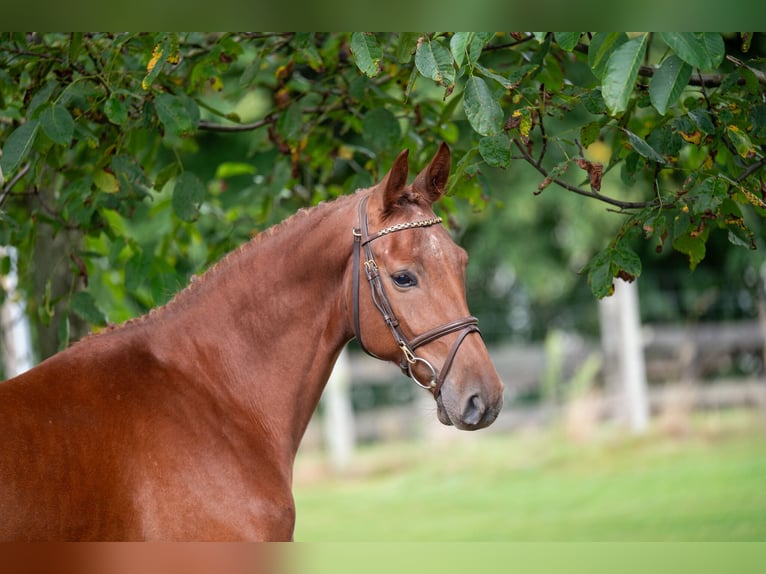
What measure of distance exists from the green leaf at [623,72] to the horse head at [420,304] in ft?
3.09

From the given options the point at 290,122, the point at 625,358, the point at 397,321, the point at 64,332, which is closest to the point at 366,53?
the point at 397,321

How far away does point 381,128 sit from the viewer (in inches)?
177

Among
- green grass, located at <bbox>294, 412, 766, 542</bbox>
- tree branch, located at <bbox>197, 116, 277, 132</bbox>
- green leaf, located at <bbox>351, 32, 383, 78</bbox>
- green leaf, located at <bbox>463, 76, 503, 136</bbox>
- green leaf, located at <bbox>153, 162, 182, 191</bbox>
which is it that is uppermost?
tree branch, located at <bbox>197, 116, 277, 132</bbox>

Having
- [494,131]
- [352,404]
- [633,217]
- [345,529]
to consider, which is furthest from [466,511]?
[494,131]

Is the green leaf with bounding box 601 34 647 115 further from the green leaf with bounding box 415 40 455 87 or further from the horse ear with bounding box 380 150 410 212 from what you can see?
the horse ear with bounding box 380 150 410 212

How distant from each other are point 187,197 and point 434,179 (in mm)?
1560

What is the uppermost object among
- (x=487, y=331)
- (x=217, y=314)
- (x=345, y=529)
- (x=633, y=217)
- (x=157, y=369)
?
(x=487, y=331)

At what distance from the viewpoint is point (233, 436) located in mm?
3180

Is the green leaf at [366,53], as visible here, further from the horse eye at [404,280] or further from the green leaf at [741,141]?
the green leaf at [741,141]

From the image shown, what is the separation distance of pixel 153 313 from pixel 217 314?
238 mm

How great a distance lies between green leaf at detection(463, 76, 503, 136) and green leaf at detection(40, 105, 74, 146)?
1530 mm

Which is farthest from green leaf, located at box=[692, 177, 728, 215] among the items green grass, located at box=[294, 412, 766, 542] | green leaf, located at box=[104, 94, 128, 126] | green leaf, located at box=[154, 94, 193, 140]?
green grass, located at box=[294, 412, 766, 542]

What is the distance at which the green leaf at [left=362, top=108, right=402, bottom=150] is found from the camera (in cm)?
447

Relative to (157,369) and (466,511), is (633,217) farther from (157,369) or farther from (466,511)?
(466,511)
